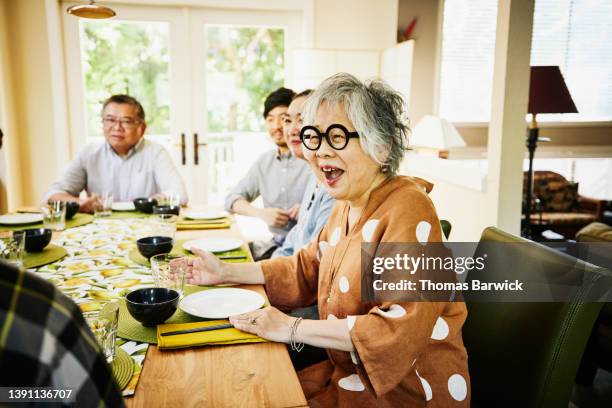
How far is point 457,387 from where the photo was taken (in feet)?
3.75

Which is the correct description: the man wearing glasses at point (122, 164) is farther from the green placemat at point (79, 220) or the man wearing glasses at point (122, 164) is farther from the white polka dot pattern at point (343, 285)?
the white polka dot pattern at point (343, 285)

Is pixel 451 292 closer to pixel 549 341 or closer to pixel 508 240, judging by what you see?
pixel 549 341

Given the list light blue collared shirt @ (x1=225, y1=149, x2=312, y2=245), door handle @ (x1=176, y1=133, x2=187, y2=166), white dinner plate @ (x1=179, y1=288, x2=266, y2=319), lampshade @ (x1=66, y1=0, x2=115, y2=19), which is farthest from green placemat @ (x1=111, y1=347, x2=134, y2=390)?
door handle @ (x1=176, y1=133, x2=187, y2=166)

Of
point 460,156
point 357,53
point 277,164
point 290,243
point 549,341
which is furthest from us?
point 460,156

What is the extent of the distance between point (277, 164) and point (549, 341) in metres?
1.99

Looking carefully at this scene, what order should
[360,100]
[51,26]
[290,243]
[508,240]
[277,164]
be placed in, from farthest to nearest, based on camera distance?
[51,26], [277,164], [290,243], [508,240], [360,100]

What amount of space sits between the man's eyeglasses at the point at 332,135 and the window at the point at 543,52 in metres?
4.57

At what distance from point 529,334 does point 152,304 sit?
87 cm

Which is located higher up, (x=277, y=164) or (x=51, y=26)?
(x=51, y=26)

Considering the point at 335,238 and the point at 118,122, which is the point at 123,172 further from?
the point at 335,238

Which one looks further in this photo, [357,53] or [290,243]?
[357,53]

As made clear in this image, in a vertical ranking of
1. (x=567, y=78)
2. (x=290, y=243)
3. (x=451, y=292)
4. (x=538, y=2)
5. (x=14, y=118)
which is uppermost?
(x=538, y=2)

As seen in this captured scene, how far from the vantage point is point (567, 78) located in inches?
224

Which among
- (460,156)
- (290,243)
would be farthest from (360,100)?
(460,156)
